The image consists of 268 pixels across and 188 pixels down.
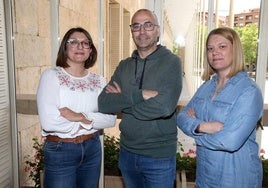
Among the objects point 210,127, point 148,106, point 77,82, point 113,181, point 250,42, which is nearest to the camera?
point 210,127

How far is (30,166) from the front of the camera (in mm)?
3039

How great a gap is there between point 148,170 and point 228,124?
1.96 feet

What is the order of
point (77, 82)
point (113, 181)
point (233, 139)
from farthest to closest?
1. point (113, 181)
2. point (77, 82)
3. point (233, 139)

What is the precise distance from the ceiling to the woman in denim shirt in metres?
0.79

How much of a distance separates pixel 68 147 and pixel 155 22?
38.6 inches

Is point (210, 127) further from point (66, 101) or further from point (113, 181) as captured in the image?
point (113, 181)

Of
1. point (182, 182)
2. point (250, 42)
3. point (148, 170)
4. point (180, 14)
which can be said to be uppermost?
point (180, 14)

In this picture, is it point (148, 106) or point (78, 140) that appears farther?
point (78, 140)

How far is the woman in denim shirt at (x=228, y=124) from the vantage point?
1411mm

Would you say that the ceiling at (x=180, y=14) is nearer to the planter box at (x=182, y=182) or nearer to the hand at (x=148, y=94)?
the hand at (x=148, y=94)

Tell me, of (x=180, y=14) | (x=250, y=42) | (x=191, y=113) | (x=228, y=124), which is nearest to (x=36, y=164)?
(x=191, y=113)

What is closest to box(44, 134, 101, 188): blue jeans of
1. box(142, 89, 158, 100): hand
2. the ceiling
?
box(142, 89, 158, 100): hand

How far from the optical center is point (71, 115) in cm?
175

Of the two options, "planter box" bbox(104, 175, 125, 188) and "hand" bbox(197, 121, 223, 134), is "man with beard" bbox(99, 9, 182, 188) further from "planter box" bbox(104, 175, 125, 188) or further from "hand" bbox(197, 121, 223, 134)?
"planter box" bbox(104, 175, 125, 188)
